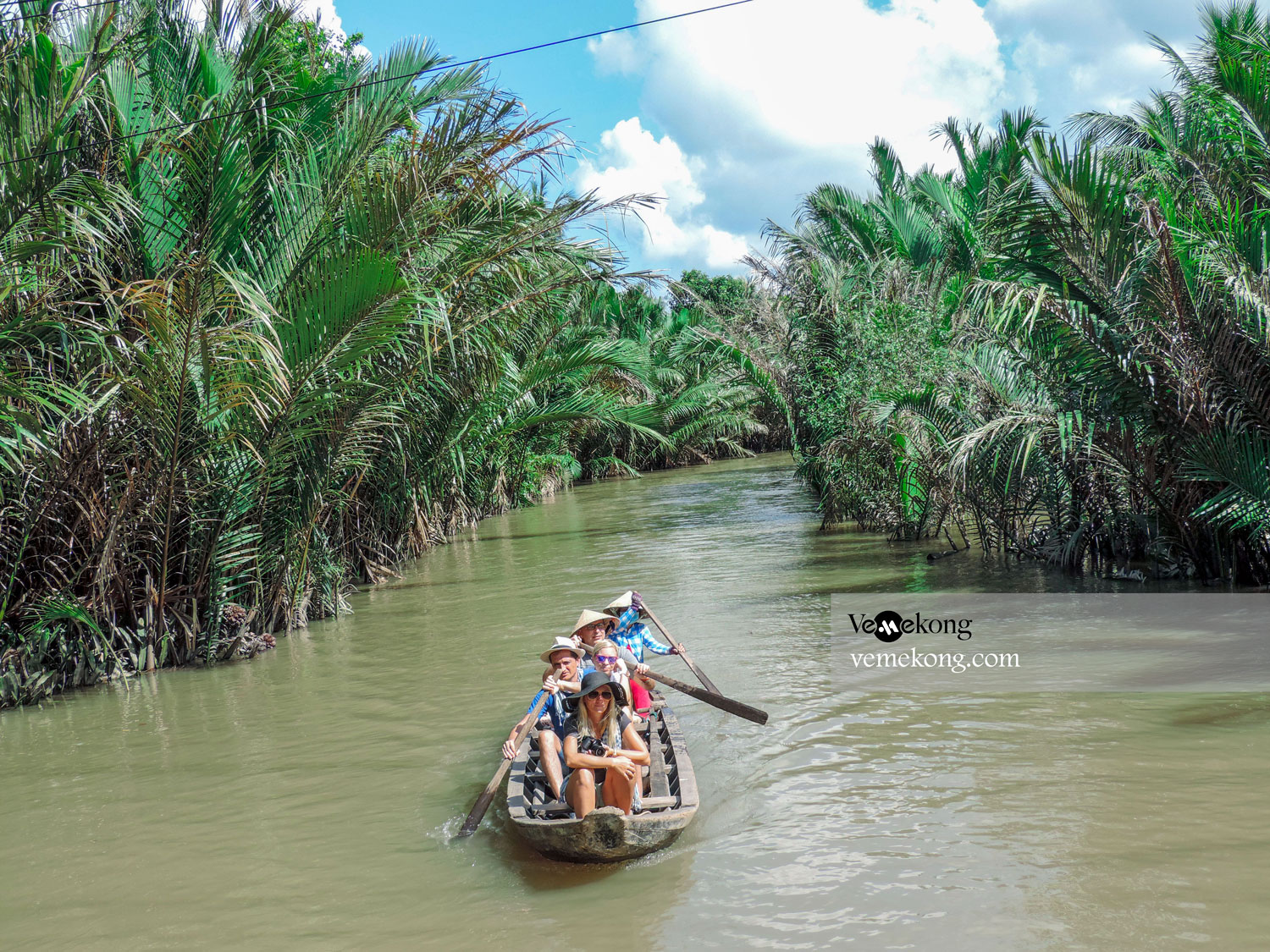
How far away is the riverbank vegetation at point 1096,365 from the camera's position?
8734mm

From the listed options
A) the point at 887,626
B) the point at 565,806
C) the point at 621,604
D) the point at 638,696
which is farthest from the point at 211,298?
the point at 887,626

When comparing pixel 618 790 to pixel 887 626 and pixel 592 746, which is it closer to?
pixel 592 746

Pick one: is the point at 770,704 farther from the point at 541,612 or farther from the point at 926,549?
the point at 926,549

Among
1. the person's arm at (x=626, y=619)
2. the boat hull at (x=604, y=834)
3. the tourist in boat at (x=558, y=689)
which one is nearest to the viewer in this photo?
the boat hull at (x=604, y=834)

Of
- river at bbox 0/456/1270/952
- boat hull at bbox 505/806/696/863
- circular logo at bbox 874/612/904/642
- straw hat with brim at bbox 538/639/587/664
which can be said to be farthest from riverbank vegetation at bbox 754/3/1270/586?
boat hull at bbox 505/806/696/863

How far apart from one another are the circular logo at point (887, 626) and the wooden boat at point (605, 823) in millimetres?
4386

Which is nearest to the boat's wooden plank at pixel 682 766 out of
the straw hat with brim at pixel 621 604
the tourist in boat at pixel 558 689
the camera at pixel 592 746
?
the camera at pixel 592 746

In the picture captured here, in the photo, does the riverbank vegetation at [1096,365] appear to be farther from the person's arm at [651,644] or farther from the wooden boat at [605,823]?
the wooden boat at [605,823]

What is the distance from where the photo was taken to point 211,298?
808cm

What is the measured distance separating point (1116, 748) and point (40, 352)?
8.56 meters

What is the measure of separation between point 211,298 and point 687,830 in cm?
540

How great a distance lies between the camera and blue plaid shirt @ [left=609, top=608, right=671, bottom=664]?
7.85 meters

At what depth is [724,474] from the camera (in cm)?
3173

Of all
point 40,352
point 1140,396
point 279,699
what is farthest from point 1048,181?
point 40,352
